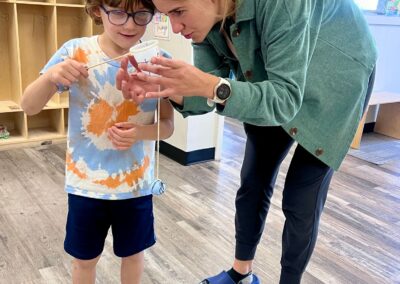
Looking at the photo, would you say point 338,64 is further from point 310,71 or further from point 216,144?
point 216,144

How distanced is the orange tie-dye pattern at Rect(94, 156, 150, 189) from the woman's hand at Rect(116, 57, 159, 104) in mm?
209

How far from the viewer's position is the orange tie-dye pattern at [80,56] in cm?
98

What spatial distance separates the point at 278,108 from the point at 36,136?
240 cm

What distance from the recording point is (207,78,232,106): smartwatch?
29.1 inches

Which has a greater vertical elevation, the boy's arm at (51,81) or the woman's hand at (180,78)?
the woman's hand at (180,78)

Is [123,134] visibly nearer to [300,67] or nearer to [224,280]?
[300,67]

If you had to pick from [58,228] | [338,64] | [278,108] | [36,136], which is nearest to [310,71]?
[338,64]

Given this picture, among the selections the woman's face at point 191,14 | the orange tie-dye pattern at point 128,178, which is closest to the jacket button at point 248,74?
the woman's face at point 191,14

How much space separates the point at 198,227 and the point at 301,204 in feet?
2.73

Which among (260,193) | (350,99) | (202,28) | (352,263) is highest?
(202,28)

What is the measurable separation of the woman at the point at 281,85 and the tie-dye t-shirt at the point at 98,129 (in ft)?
0.26

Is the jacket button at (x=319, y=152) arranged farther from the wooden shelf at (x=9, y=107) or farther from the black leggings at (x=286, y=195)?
the wooden shelf at (x=9, y=107)

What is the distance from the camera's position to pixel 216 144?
267cm

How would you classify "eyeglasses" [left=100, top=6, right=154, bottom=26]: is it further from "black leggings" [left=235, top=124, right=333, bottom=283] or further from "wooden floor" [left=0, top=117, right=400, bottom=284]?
"wooden floor" [left=0, top=117, right=400, bottom=284]
